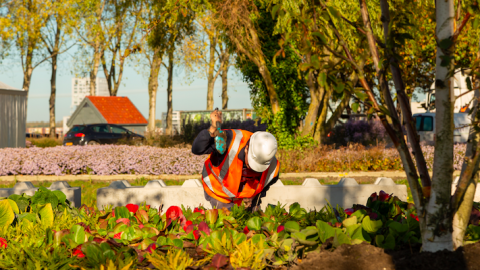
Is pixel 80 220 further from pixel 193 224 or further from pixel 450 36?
pixel 450 36

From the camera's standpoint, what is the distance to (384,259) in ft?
7.23

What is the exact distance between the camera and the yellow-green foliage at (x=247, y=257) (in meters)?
2.17

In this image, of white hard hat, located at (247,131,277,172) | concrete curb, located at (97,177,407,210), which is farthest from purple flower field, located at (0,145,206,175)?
white hard hat, located at (247,131,277,172)

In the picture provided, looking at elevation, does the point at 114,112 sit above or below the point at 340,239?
above

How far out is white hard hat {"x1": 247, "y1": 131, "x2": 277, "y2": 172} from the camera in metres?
3.44

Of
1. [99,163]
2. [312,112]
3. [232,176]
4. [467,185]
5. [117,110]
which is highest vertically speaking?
[117,110]

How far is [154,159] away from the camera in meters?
10.5

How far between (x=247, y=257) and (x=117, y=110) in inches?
1302

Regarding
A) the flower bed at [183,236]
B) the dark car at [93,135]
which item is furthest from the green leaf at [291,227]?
the dark car at [93,135]

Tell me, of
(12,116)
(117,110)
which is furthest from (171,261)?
(117,110)

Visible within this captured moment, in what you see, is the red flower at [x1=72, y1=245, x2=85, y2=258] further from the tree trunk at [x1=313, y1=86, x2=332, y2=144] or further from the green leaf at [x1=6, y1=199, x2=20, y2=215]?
the tree trunk at [x1=313, y1=86, x2=332, y2=144]

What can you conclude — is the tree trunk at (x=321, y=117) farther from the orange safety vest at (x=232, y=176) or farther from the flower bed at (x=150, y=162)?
the orange safety vest at (x=232, y=176)

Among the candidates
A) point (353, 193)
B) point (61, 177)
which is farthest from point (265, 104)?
point (353, 193)

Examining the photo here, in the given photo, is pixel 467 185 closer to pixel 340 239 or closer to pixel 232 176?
pixel 340 239
